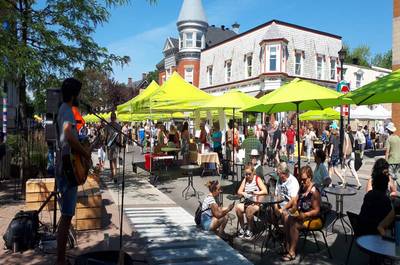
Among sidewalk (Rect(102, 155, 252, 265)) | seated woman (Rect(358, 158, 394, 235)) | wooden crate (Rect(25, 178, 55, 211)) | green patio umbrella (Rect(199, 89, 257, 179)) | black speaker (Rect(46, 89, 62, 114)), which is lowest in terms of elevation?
sidewalk (Rect(102, 155, 252, 265))

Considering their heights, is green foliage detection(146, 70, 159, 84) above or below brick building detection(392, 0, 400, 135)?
above

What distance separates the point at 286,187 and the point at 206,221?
4.46 ft

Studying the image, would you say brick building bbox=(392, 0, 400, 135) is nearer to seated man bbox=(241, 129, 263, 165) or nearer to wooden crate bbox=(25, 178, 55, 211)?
seated man bbox=(241, 129, 263, 165)

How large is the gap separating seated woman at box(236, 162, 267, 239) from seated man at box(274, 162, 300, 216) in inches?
14.1

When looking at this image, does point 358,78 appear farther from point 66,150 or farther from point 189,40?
A: point 66,150

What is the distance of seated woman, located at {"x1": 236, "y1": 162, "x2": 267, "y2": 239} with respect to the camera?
6301mm

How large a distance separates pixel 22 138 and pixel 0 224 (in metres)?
4.46

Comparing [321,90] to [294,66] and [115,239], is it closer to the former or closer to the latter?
[115,239]

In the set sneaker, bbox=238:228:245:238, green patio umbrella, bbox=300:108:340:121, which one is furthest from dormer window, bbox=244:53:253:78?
sneaker, bbox=238:228:245:238

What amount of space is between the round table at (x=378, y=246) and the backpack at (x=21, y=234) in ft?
14.1

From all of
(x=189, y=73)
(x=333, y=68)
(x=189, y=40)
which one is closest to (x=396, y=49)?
(x=333, y=68)

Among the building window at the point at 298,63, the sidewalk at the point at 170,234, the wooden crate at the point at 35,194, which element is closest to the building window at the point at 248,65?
the building window at the point at 298,63

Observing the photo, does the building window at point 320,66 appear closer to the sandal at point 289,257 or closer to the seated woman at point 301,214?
the seated woman at point 301,214

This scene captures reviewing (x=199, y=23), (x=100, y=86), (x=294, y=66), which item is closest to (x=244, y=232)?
(x=294, y=66)
